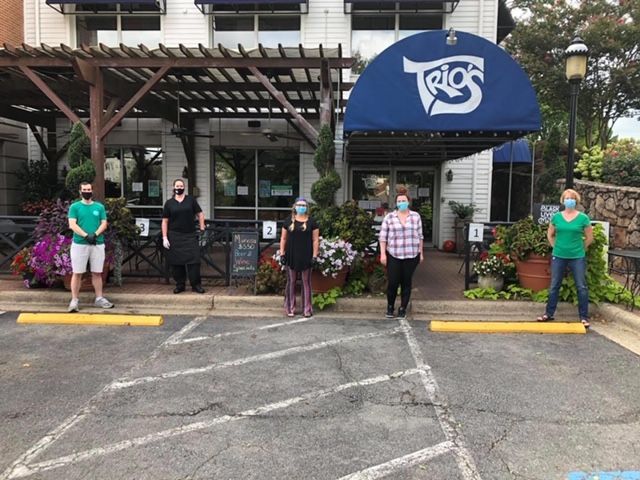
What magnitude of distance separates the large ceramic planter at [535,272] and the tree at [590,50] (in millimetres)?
11840

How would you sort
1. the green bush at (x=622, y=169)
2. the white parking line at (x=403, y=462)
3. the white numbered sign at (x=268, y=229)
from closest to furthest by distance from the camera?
the white parking line at (x=403, y=462)
the white numbered sign at (x=268, y=229)
the green bush at (x=622, y=169)

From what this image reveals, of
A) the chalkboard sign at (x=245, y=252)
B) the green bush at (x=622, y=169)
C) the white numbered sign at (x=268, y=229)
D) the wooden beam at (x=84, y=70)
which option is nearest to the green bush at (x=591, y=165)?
the green bush at (x=622, y=169)

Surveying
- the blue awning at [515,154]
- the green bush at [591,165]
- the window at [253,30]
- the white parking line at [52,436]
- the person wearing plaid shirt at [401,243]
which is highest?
the window at [253,30]

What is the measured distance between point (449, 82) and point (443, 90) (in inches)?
5.2

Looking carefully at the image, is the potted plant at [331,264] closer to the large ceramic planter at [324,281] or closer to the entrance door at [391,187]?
the large ceramic planter at [324,281]

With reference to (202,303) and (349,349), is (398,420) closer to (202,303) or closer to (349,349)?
(349,349)

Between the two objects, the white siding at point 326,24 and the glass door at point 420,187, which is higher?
the white siding at point 326,24

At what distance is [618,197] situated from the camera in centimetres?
1008

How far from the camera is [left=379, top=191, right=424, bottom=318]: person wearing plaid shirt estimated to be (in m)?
6.30

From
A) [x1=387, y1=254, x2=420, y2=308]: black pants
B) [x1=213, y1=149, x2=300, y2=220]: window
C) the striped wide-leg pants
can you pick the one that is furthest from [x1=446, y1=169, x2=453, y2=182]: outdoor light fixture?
the striped wide-leg pants

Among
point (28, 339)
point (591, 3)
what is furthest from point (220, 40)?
point (591, 3)

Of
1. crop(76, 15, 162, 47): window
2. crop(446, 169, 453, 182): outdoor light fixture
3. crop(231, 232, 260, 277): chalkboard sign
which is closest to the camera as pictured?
crop(231, 232, 260, 277): chalkboard sign

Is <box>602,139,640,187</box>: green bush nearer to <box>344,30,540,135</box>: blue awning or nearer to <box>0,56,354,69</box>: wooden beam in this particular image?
<box>344,30,540,135</box>: blue awning

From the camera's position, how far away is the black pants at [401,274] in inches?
251
